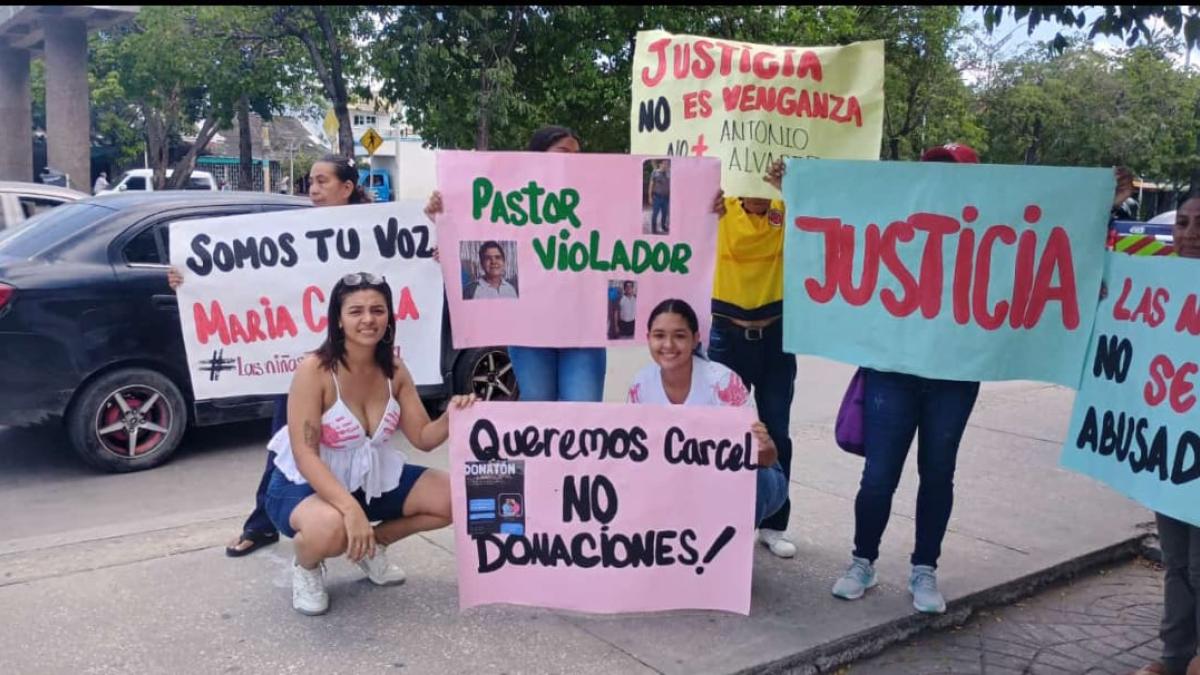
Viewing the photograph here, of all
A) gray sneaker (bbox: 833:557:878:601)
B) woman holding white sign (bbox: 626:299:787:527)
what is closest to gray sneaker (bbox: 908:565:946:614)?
gray sneaker (bbox: 833:557:878:601)

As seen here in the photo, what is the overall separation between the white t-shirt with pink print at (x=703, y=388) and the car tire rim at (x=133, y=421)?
3375 mm

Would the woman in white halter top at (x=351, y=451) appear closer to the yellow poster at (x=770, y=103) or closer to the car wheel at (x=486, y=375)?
the yellow poster at (x=770, y=103)

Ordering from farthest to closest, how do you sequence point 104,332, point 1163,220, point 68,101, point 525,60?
point 68,101
point 1163,220
point 525,60
point 104,332

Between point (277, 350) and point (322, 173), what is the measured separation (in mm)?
815

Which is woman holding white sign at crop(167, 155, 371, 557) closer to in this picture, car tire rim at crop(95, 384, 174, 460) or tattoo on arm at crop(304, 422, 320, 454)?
tattoo on arm at crop(304, 422, 320, 454)

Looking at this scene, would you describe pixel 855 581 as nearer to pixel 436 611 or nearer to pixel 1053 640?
pixel 1053 640

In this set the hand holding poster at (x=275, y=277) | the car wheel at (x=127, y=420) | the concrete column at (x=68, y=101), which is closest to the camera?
the hand holding poster at (x=275, y=277)

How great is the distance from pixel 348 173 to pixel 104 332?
208 centimetres

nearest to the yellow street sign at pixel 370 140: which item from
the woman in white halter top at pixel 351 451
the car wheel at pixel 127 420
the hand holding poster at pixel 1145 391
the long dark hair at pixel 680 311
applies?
the car wheel at pixel 127 420

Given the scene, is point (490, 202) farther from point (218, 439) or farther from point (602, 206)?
point (218, 439)

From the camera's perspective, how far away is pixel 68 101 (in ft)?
65.3

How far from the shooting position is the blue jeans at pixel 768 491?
3812mm

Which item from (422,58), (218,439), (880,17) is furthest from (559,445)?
(880,17)

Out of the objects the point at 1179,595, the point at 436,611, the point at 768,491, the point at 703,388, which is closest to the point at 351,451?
the point at 436,611
